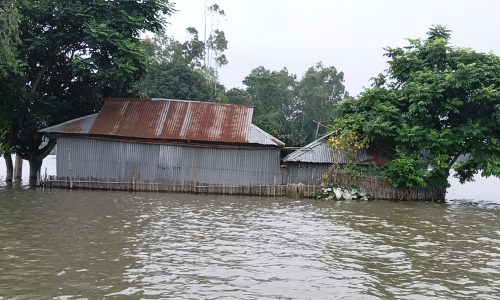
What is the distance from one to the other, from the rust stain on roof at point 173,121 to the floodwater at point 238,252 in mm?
6369

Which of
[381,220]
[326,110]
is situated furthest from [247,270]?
[326,110]

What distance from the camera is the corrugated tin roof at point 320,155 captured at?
2308 centimetres

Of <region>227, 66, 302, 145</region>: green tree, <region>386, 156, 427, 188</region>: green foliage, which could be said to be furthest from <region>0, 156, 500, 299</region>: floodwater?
<region>227, 66, 302, 145</region>: green tree

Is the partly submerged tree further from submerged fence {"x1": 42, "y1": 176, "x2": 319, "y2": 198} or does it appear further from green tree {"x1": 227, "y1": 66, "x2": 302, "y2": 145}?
green tree {"x1": 227, "y1": 66, "x2": 302, "y2": 145}

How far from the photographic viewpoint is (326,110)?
6047 centimetres

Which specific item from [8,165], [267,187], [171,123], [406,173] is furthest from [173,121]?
[406,173]

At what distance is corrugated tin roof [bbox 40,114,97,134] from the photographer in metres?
24.0

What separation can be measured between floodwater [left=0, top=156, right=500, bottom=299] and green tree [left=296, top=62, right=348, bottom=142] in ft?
136

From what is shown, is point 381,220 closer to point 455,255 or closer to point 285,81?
point 455,255

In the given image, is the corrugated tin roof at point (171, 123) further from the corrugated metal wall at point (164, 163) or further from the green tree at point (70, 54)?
the green tree at point (70, 54)

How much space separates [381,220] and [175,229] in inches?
280

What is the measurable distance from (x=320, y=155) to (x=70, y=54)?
14.9m

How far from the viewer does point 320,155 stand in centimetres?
2352

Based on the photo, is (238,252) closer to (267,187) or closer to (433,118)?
(267,187)
